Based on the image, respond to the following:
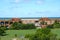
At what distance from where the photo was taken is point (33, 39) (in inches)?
629

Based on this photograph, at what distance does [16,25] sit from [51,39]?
32.2 meters

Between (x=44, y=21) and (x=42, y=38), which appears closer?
(x=42, y=38)

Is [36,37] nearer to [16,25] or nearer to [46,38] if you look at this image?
[46,38]

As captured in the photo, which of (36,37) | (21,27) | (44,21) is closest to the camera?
(36,37)

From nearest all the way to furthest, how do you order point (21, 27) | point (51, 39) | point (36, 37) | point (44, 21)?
point (51, 39)
point (36, 37)
point (21, 27)
point (44, 21)

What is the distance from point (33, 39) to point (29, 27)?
31.3 m

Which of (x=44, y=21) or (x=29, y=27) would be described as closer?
(x=29, y=27)

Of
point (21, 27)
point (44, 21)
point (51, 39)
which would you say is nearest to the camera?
point (51, 39)

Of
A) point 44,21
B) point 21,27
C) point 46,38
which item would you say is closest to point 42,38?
point 46,38

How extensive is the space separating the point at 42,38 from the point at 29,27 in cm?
3164

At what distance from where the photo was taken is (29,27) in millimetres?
47250

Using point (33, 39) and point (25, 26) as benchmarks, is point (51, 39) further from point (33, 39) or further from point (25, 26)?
point (25, 26)

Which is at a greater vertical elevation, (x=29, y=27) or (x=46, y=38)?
(x=46, y=38)

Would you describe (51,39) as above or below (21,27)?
above
